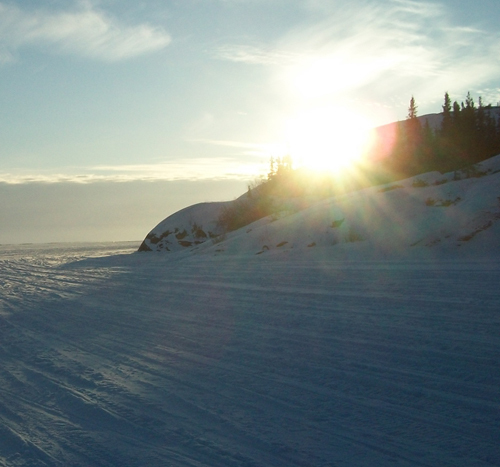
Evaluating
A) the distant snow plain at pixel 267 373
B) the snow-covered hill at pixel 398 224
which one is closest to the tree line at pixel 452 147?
the snow-covered hill at pixel 398 224

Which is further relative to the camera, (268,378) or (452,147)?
(452,147)

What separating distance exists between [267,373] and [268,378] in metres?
0.16

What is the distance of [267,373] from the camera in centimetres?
550

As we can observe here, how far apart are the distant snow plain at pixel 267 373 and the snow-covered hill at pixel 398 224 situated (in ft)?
8.31

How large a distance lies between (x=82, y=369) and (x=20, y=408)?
1138mm

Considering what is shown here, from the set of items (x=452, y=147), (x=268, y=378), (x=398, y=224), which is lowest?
(x=268, y=378)

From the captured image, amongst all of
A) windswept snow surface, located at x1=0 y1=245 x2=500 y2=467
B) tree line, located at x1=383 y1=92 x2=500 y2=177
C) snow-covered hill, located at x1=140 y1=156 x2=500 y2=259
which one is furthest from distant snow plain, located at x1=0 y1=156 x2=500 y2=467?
tree line, located at x1=383 y1=92 x2=500 y2=177

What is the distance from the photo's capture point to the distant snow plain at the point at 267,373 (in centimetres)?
390

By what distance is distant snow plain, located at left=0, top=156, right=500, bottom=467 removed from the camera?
12.8ft

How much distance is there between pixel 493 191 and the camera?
1560cm

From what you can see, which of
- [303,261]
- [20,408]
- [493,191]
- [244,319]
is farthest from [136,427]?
[493,191]

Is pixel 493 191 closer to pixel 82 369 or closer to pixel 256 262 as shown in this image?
pixel 256 262

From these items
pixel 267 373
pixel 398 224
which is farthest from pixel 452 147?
pixel 267 373

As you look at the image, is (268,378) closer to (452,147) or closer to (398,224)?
(398,224)
